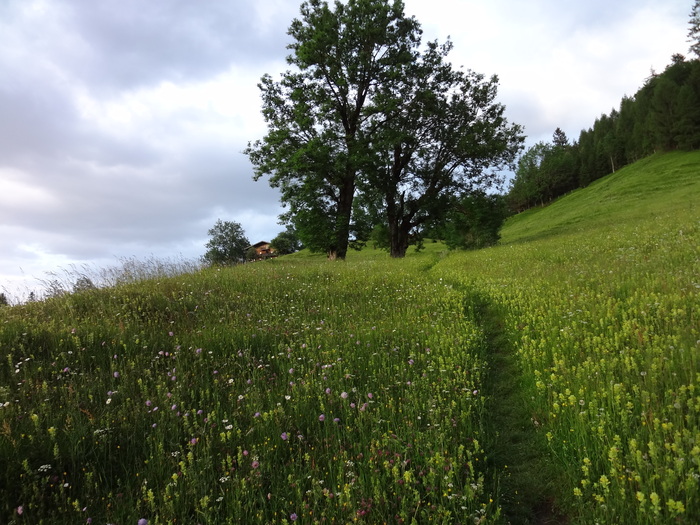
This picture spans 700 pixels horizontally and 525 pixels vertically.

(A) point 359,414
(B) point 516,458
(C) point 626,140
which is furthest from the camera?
(C) point 626,140

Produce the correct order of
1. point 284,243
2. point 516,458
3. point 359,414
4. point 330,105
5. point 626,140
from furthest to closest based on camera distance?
point 284,243
point 626,140
point 330,105
point 359,414
point 516,458

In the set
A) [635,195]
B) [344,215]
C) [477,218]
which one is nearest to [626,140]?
[635,195]

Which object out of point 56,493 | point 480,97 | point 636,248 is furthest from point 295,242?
point 56,493

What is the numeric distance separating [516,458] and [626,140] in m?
113

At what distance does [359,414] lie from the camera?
4039 mm

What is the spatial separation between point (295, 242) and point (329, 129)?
92.5 meters

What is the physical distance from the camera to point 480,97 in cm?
3222

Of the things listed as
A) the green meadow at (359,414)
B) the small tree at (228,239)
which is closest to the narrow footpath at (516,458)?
the green meadow at (359,414)

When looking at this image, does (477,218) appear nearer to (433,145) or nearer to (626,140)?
(433,145)

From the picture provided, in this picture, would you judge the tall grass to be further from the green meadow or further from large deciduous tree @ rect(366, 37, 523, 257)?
large deciduous tree @ rect(366, 37, 523, 257)

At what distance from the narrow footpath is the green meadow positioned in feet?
0.06

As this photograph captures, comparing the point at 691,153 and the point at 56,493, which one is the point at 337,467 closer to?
the point at 56,493

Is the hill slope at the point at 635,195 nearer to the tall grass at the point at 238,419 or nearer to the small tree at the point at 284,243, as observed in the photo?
the tall grass at the point at 238,419

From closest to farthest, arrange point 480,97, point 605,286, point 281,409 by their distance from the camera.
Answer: point 281,409, point 605,286, point 480,97
